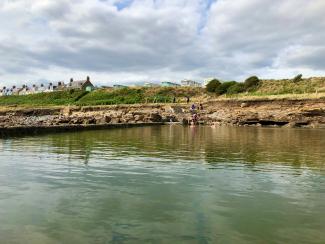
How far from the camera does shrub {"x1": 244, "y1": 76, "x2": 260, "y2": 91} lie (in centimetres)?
8544

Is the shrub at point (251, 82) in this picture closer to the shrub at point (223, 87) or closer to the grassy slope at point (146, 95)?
the grassy slope at point (146, 95)

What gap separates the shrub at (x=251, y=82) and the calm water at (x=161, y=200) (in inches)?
2776

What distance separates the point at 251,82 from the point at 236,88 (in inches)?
230

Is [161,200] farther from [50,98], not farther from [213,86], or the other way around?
[50,98]

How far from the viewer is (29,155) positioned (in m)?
17.6

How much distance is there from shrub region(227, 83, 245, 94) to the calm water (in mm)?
66470

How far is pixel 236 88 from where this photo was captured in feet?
273

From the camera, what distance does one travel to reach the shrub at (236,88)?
82.1m

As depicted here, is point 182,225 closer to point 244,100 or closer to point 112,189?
point 112,189

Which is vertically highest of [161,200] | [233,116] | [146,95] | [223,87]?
[223,87]

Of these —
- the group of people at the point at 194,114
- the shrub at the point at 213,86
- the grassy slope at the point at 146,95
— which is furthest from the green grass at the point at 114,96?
the group of people at the point at 194,114

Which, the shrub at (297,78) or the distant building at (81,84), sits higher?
the distant building at (81,84)

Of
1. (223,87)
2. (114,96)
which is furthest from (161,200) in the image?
(114,96)

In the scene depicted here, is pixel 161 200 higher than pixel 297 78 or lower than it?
lower
